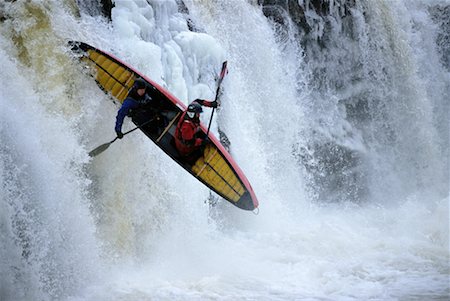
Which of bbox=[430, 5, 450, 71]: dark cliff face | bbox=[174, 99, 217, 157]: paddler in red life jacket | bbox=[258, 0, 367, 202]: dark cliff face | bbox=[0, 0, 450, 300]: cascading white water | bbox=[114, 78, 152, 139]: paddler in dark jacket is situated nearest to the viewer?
bbox=[0, 0, 450, 300]: cascading white water

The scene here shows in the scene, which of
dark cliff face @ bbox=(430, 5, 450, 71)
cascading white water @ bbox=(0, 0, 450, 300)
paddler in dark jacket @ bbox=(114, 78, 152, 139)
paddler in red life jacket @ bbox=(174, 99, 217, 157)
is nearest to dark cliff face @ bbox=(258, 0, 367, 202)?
cascading white water @ bbox=(0, 0, 450, 300)

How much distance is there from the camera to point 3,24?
5789mm

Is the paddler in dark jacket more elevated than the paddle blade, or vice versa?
the paddler in dark jacket

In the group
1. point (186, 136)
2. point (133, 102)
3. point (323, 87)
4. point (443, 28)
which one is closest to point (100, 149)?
point (133, 102)

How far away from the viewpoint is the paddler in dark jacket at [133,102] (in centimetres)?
588

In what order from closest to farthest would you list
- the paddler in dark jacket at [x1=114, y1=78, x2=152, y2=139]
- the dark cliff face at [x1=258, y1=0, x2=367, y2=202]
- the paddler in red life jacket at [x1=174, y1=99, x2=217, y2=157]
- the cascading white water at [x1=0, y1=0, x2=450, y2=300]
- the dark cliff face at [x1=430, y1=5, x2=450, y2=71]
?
the cascading white water at [x1=0, y1=0, x2=450, y2=300] → the paddler in dark jacket at [x1=114, y1=78, x2=152, y2=139] → the paddler in red life jacket at [x1=174, y1=99, x2=217, y2=157] → the dark cliff face at [x1=258, y1=0, x2=367, y2=202] → the dark cliff face at [x1=430, y1=5, x2=450, y2=71]

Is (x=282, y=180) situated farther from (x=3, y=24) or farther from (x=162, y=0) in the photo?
(x=3, y=24)

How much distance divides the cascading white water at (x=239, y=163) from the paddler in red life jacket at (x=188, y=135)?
685 millimetres

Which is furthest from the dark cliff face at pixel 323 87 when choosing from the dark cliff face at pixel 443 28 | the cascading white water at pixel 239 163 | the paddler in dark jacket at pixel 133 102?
the paddler in dark jacket at pixel 133 102

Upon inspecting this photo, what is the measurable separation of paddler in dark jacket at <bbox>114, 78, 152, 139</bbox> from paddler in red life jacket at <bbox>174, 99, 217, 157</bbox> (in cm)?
48

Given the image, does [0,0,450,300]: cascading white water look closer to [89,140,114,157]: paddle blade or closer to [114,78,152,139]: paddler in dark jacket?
[89,140,114,157]: paddle blade

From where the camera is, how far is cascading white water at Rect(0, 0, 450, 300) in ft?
18.3

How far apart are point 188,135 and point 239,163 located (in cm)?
267

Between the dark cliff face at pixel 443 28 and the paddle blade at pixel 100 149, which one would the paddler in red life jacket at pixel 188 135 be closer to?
the paddle blade at pixel 100 149
